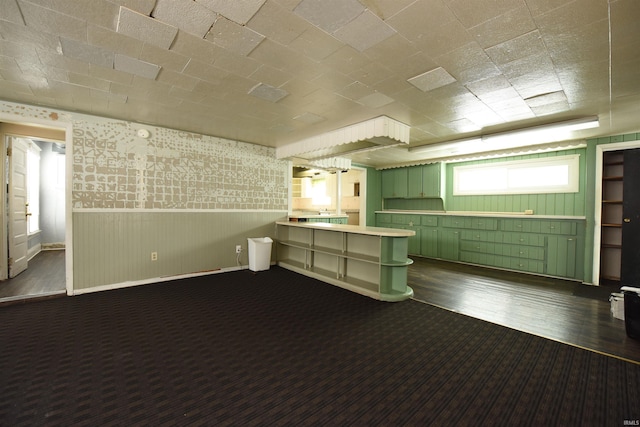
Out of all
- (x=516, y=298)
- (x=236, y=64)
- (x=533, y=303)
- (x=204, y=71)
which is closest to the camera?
(x=236, y=64)

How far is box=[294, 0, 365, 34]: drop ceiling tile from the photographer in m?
1.71

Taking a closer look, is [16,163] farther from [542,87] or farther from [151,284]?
[542,87]

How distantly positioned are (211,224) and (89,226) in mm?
1751

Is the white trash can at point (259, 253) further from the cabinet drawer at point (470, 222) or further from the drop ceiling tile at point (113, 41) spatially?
the cabinet drawer at point (470, 222)

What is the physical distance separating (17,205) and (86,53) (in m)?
4.02

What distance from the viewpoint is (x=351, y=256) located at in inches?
165

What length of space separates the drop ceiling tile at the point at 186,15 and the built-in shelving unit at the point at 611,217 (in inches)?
255

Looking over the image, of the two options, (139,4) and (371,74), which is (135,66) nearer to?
(139,4)

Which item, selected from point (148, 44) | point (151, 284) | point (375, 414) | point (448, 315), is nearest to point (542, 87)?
point (448, 315)

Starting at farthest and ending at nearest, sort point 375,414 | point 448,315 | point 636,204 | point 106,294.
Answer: point 636,204, point 106,294, point 448,315, point 375,414

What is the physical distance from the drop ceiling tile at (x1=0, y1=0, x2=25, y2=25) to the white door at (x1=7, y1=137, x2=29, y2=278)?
3724 millimetres

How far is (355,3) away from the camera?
1.71 meters

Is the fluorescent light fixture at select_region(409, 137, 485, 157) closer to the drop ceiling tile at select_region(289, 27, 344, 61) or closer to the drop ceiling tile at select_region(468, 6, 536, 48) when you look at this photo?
the drop ceiling tile at select_region(468, 6, 536, 48)

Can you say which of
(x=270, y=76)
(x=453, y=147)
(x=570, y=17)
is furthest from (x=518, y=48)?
(x=453, y=147)
